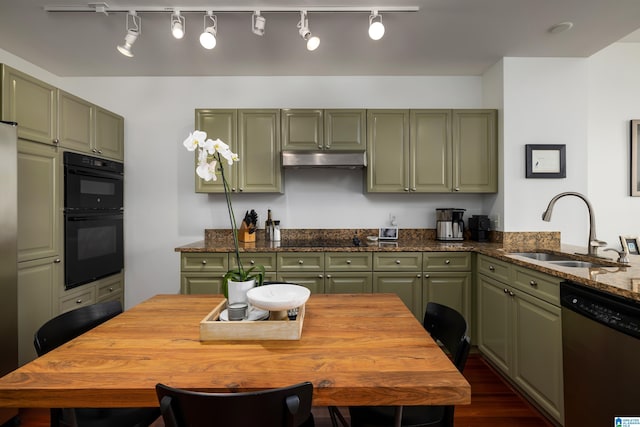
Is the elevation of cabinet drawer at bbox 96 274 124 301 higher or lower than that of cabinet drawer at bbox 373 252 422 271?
lower

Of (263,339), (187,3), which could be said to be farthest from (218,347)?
(187,3)

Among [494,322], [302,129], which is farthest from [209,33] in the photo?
[494,322]

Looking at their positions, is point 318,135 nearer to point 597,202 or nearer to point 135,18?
point 135,18

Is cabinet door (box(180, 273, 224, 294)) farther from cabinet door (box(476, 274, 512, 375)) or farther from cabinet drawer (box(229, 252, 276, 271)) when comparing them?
cabinet door (box(476, 274, 512, 375))

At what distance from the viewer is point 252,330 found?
1.13 m

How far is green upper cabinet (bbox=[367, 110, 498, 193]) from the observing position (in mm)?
3102

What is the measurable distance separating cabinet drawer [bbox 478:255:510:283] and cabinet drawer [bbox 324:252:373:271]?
968 mm

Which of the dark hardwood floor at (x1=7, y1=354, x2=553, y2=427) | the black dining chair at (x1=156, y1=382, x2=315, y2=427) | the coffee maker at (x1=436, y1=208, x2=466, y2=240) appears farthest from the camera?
the coffee maker at (x1=436, y1=208, x2=466, y2=240)

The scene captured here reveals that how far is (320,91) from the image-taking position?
341 centimetres

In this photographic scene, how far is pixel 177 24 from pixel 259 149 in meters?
1.23

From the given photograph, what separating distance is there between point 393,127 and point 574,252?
6.07 feet

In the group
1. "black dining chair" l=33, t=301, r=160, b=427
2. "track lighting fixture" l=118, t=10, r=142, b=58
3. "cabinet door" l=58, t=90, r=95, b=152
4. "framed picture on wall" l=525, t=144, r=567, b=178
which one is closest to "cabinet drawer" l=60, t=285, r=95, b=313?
"cabinet door" l=58, t=90, r=95, b=152

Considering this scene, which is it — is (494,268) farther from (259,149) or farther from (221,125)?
(221,125)

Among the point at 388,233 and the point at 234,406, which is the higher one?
the point at 388,233
